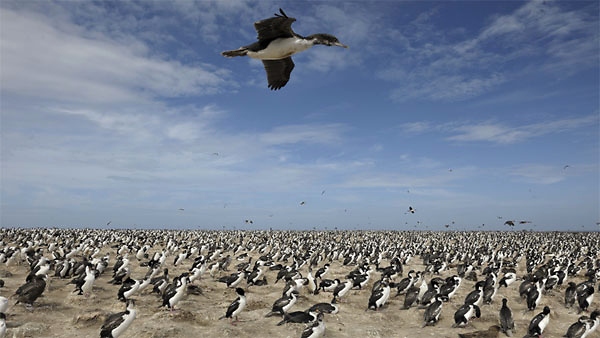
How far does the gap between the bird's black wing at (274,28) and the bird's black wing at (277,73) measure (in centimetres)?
124

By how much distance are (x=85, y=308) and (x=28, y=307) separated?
2.09 metres

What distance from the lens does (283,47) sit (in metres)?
6.42

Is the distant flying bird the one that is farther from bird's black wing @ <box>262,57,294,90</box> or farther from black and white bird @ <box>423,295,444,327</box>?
black and white bird @ <box>423,295,444,327</box>

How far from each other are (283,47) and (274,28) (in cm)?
33

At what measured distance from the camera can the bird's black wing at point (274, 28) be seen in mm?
6020

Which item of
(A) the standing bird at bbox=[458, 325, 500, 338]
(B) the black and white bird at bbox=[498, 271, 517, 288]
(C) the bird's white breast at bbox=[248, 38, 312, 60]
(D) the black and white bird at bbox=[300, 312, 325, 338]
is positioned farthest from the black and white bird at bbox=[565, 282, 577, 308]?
(C) the bird's white breast at bbox=[248, 38, 312, 60]

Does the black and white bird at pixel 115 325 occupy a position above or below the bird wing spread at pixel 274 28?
below

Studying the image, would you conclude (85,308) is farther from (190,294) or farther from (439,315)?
(439,315)

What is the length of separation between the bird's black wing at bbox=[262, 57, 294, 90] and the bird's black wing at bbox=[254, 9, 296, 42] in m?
1.24

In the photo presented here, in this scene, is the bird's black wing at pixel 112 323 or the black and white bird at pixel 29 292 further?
the black and white bird at pixel 29 292

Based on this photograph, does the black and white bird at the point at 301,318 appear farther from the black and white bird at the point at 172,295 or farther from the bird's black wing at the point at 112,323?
the bird's black wing at the point at 112,323

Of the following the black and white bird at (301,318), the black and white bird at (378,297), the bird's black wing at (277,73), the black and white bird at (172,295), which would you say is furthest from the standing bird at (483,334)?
the bird's black wing at (277,73)

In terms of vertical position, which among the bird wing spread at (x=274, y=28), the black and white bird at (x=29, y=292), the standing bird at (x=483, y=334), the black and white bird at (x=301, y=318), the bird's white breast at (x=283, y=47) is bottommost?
the standing bird at (x=483, y=334)

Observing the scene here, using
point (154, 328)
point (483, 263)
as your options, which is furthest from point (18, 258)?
point (483, 263)
